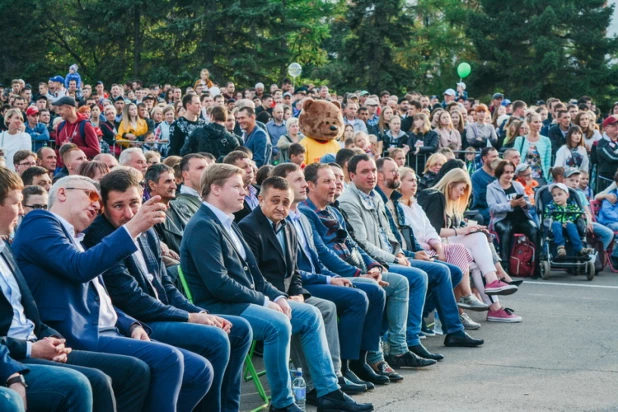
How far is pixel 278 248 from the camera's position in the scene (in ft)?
23.4

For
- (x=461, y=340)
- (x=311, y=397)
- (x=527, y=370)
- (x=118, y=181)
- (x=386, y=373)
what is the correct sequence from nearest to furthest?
(x=118, y=181) < (x=311, y=397) < (x=386, y=373) < (x=527, y=370) < (x=461, y=340)

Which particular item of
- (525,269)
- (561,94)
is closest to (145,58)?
(561,94)

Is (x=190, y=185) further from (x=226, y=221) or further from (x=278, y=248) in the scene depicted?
(x=226, y=221)

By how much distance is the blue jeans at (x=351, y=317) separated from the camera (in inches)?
288

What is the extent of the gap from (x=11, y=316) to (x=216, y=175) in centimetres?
220

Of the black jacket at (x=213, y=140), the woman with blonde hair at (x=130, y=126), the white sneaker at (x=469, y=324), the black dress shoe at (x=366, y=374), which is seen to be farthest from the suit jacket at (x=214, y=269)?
the woman with blonde hair at (x=130, y=126)

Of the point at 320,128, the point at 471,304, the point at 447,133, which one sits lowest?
the point at 471,304

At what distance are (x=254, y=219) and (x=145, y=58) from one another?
34.6 m

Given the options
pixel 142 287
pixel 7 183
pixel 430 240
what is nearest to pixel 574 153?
pixel 430 240

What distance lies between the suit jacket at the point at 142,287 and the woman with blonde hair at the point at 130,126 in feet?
36.7

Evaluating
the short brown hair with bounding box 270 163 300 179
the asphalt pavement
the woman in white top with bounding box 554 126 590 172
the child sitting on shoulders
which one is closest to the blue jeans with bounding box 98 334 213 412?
the asphalt pavement

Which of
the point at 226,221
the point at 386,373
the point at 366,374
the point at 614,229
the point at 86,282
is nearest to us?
the point at 86,282

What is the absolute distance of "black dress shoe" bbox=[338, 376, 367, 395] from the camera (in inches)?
283

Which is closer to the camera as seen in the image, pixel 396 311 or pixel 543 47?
pixel 396 311
